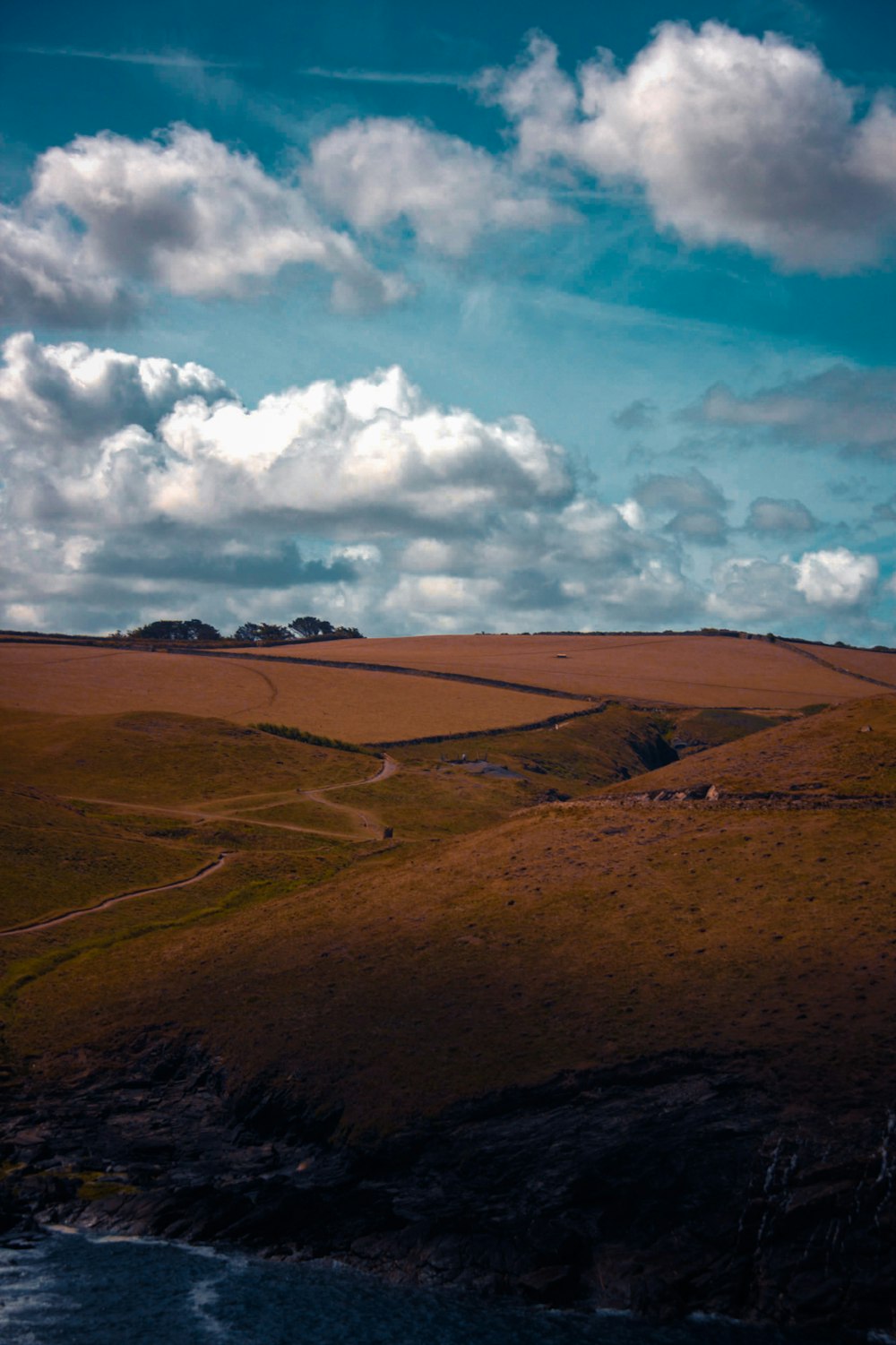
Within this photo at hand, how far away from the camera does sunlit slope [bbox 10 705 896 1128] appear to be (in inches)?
1793

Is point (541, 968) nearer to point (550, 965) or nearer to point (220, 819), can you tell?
point (550, 965)

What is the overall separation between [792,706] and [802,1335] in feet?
555

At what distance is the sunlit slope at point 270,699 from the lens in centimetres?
16700

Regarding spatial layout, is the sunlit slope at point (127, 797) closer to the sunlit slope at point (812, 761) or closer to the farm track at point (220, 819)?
the farm track at point (220, 819)

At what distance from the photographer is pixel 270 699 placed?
593ft

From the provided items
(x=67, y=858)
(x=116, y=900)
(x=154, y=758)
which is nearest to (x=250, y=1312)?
(x=116, y=900)

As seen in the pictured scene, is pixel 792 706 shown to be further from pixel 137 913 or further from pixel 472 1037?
pixel 472 1037

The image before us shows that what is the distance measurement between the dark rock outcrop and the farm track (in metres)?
35.9

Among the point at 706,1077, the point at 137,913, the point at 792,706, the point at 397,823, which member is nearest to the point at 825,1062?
the point at 706,1077

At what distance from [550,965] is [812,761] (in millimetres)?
27531

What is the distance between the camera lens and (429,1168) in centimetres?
4194

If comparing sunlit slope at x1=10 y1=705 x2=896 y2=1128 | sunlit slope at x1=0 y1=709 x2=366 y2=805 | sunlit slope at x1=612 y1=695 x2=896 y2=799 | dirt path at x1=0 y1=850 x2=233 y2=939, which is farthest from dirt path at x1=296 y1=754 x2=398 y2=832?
sunlit slope at x1=612 y1=695 x2=896 y2=799

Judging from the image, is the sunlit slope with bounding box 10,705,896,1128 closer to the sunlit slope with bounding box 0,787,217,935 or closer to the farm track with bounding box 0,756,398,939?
the farm track with bounding box 0,756,398,939

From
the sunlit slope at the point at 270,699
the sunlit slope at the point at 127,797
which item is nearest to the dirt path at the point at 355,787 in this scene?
the sunlit slope at the point at 127,797
